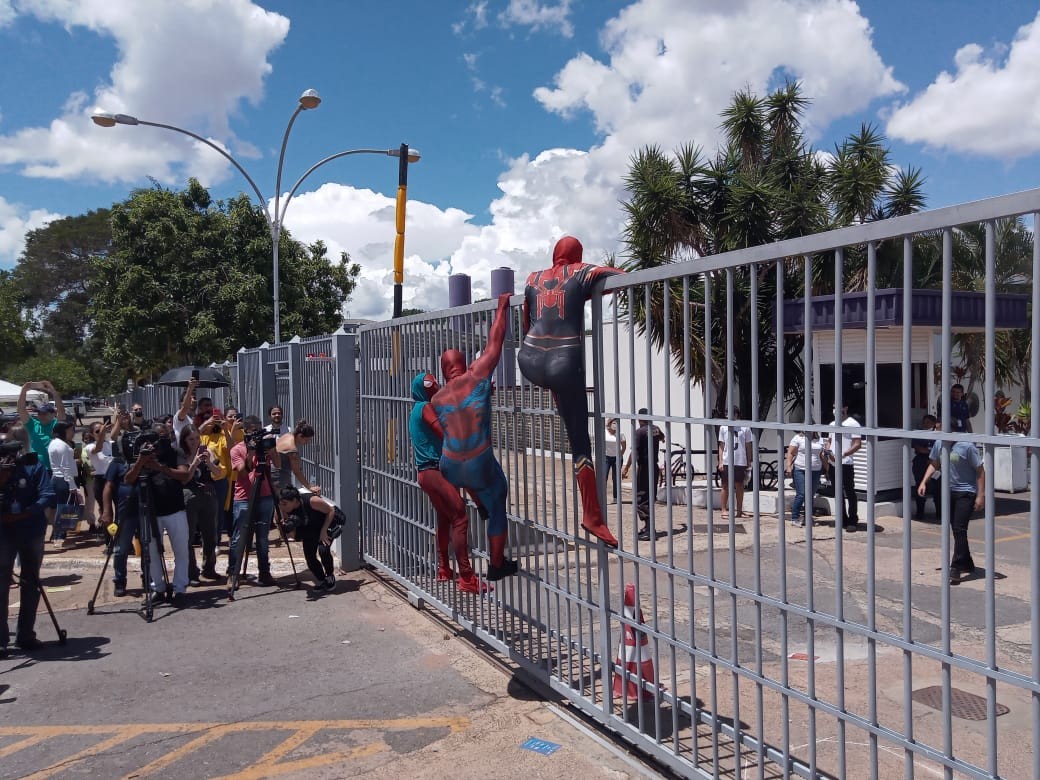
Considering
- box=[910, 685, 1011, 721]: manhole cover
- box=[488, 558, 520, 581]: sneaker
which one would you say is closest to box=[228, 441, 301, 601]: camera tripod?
box=[488, 558, 520, 581]: sneaker

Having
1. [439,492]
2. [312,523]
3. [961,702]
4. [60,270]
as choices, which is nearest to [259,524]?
[312,523]

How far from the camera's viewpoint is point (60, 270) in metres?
49.2

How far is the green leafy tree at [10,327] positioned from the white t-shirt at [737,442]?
42.3 metres

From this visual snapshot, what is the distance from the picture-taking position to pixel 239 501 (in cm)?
862

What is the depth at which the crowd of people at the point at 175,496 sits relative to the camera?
6723mm

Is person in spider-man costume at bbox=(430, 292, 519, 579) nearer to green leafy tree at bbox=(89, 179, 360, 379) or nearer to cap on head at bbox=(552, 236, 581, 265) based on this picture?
cap on head at bbox=(552, 236, 581, 265)

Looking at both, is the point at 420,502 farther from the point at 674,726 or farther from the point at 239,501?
the point at 674,726

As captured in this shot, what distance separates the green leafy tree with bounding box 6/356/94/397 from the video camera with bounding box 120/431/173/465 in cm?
4660

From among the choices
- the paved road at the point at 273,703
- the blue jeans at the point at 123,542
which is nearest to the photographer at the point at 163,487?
the blue jeans at the point at 123,542

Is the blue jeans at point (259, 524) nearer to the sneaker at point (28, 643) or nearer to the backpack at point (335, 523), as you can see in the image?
the backpack at point (335, 523)

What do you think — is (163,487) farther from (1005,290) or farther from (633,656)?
(1005,290)

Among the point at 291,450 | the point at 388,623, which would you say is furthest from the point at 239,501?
the point at 388,623

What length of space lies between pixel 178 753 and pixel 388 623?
99.3 inches

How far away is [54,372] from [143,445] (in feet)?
160
